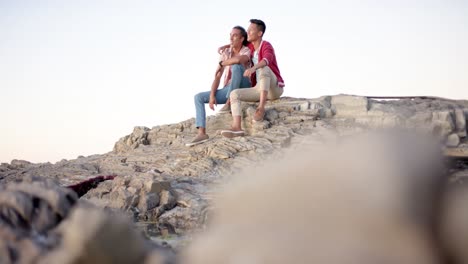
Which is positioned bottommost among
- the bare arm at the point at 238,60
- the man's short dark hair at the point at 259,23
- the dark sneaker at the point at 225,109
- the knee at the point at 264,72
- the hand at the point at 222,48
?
the dark sneaker at the point at 225,109

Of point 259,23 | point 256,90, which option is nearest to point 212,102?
point 256,90

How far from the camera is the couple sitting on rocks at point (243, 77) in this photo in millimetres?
8672

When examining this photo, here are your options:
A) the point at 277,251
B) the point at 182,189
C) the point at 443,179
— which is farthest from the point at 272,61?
the point at 277,251

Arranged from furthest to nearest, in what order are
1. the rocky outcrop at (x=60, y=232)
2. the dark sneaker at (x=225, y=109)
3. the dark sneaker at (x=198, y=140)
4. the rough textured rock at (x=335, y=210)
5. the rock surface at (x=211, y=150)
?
the dark sneaker at (x=225, y=109) < the dark sneaker at (x=198, y=140) < the rock surface at (x=211, y=150) < the rough textured rock at (x=335, y=210) < the rocky outcrop at (x=60, y=232)

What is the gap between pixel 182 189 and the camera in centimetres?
657

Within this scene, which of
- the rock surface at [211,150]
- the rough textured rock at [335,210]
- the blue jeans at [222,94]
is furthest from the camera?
the blue jeans at [222,94]

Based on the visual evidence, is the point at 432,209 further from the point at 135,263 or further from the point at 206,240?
the point at 135,263

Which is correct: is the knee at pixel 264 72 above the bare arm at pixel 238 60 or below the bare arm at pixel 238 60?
below

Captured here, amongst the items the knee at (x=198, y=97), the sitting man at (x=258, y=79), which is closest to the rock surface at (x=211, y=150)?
the sitting man at (x=258, y=79)

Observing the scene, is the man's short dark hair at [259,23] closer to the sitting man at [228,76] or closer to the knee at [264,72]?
the sitting man at [228,76]

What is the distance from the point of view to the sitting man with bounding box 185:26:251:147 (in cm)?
882

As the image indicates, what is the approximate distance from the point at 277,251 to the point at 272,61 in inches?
289

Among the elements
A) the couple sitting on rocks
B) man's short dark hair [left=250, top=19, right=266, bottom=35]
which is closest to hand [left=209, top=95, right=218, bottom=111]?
the couple sitting on rocks

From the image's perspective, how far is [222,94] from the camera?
9.23 m
